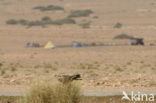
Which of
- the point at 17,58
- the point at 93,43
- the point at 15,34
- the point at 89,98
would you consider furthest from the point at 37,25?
the point at 89,98

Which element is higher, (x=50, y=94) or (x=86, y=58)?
(x=50, y=94)

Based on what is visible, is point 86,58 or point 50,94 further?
Result: point 86,58

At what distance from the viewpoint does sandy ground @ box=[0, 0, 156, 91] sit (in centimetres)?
2145

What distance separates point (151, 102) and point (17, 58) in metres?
24.5

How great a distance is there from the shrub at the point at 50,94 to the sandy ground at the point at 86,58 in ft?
1.74

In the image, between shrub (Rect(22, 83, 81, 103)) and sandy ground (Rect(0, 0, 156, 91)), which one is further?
sandy ground (Rect(0, 0, 156, 91))

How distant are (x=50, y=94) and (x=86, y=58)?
83.5ft

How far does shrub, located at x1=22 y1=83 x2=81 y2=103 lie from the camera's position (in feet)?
43.1

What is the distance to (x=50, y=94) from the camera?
13.3 m

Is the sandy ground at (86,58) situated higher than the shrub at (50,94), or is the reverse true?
the shrub at (50,94)

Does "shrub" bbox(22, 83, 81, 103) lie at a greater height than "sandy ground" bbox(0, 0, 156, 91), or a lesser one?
greater

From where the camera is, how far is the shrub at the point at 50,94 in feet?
43.1

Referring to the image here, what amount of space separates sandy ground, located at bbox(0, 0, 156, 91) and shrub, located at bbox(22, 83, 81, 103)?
1.74 ft

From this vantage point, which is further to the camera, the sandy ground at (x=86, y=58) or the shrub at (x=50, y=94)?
the sandy ground at (x=86, y=58)
